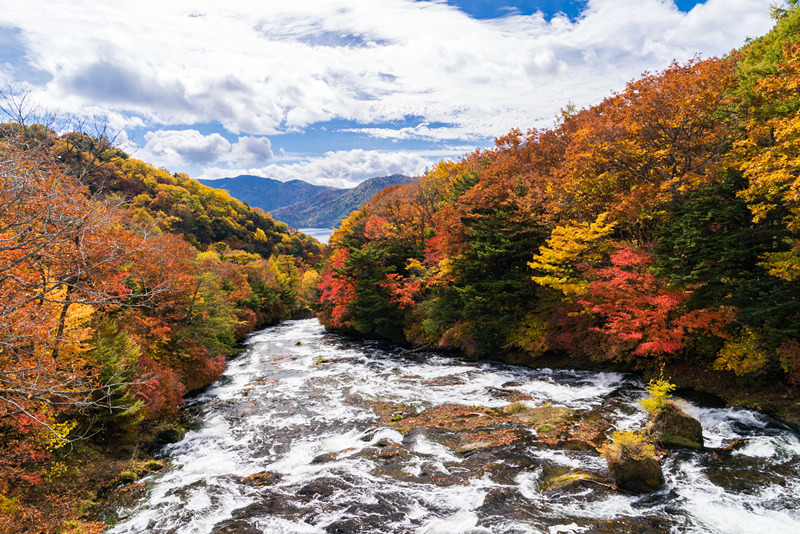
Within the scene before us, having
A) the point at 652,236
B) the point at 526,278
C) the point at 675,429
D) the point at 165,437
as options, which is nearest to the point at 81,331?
the point at 165,437

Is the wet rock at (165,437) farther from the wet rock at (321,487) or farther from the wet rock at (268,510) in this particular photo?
the wet rock at (321,487)

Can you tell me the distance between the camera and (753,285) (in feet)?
44.3

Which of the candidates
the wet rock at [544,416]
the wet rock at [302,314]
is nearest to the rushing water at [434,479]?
the wet rock at [544,416]

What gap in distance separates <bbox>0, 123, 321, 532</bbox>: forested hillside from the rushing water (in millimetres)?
1875

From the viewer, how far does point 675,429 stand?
37.0ft

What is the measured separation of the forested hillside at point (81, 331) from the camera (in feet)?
21.8

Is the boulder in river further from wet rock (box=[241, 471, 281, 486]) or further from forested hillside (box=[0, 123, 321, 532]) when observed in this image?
forested hillside (box=[0, 123, 321, 532])

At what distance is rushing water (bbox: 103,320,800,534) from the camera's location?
8531 millimetres

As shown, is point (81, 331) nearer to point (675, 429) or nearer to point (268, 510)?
point (268, 510)

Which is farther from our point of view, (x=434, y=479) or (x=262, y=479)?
(x=262, y=479)

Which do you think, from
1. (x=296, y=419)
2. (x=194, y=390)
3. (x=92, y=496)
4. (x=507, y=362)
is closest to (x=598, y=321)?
(x=507, y=362)

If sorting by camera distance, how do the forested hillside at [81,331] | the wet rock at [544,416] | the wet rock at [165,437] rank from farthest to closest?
the wet rock at [165,437] < the wet rock at [544,416] < the forested hillside at [81,331]

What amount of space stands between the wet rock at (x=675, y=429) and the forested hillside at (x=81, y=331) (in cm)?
1391

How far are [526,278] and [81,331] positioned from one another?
2183 cm
